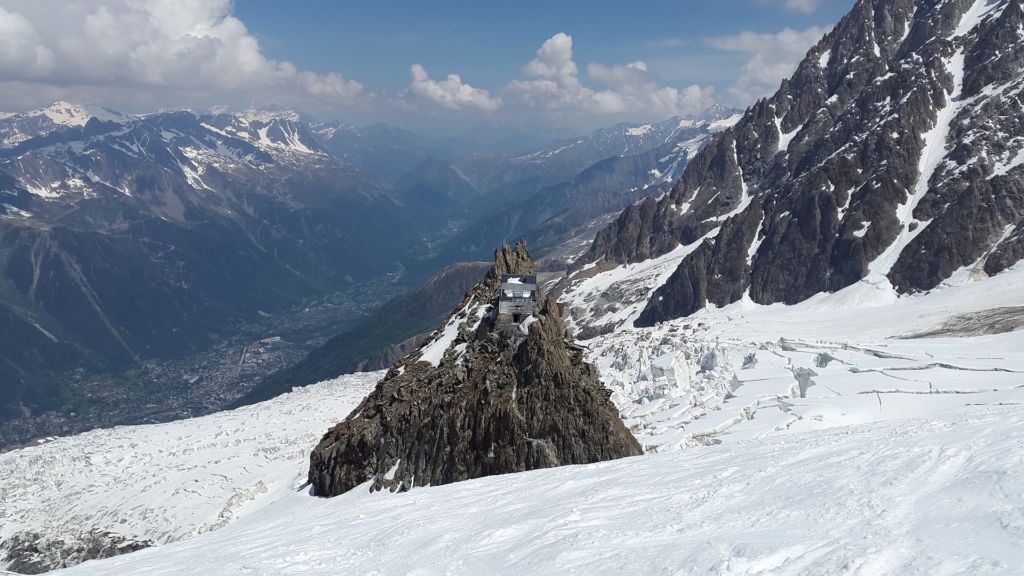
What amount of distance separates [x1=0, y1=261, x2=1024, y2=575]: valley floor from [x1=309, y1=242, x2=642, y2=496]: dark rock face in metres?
3.95

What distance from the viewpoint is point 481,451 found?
4819cm

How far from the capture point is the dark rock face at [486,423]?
47469mm

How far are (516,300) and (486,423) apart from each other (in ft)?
60.1

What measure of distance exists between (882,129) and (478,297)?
129833mm

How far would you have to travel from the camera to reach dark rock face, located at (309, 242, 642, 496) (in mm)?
47469

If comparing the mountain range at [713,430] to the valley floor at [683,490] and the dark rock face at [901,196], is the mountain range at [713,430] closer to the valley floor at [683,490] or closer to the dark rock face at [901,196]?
the valley floor at [683,490]

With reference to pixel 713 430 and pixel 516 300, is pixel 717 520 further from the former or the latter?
pixel 516 300

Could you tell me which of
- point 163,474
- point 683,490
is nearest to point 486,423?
point 683,490

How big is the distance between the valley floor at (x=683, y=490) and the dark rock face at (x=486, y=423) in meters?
3.95

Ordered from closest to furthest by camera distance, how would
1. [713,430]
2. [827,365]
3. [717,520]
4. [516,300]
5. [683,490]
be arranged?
[717,520]
[683,490]
[713,430]
[516,300]
[827,365]

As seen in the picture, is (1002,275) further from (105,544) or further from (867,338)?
(105,544)

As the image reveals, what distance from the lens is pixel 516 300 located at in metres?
65.1

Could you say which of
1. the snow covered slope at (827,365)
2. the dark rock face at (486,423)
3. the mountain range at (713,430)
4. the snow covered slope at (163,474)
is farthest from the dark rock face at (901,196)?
the dark rock face at (486,423)

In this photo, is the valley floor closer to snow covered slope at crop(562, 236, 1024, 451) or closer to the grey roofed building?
snow covered slope at crop(562, 236, 1024, 451)
